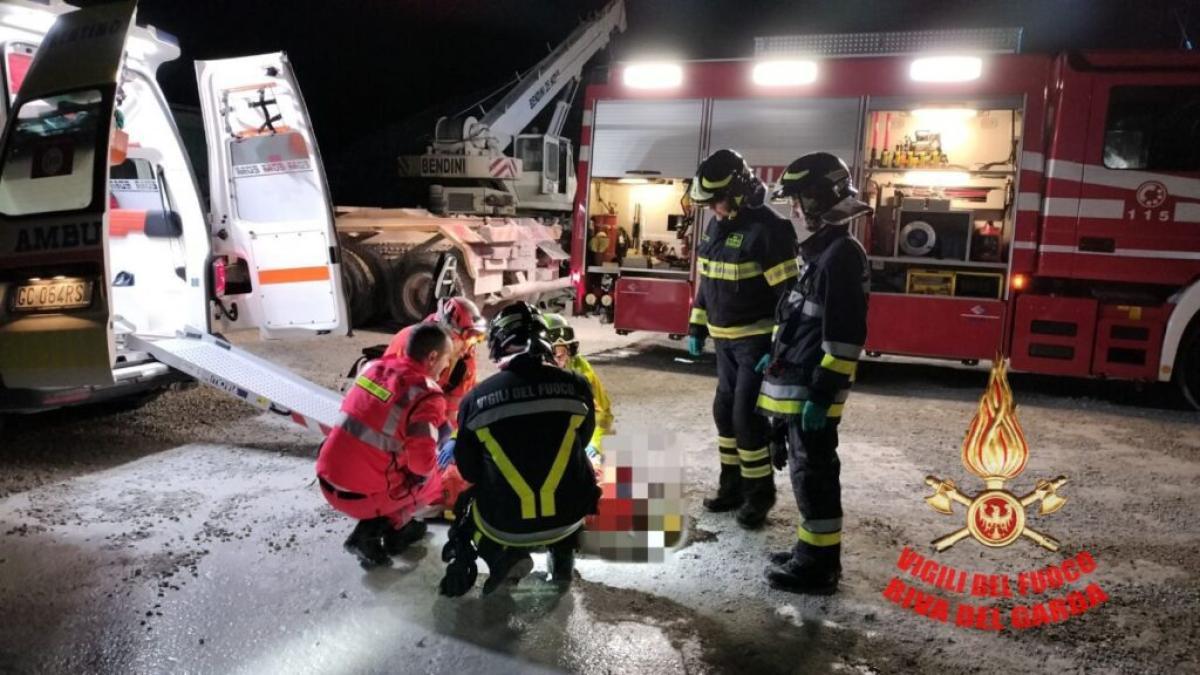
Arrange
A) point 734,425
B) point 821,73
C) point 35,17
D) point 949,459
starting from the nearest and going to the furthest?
point 734,425, point 35,17, point 949,459, point 821,73

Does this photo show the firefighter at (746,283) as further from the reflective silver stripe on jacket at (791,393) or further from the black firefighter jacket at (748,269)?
the reflective silver stripe on jacket at (791,393)

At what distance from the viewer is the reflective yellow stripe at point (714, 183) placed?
150 inches

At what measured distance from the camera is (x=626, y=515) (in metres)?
3.44

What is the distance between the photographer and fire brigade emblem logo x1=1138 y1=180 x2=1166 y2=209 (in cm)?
630

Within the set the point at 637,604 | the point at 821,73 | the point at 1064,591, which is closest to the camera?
the point at 637,604

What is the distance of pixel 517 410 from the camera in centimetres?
274

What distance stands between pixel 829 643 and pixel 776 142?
219 inches

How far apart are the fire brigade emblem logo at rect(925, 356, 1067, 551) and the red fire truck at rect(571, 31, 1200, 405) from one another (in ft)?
9.78

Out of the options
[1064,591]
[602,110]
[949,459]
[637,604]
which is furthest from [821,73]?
[637,604]

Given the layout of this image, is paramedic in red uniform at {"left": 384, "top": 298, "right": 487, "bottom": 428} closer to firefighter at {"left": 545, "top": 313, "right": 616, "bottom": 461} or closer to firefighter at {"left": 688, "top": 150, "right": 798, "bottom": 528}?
firefighter at {"left": 545, "top": 313, "right": 616, "bottom": 461}

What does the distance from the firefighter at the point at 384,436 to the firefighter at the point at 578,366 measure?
50 centimetres

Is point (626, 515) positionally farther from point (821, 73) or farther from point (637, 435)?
point (821, 73)

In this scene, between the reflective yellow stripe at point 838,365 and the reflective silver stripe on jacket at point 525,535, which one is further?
the reflective yellow stripe at point 838,365

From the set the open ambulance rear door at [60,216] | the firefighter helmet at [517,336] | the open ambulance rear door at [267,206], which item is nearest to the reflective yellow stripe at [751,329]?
the firefighter helmet at [517,336]
